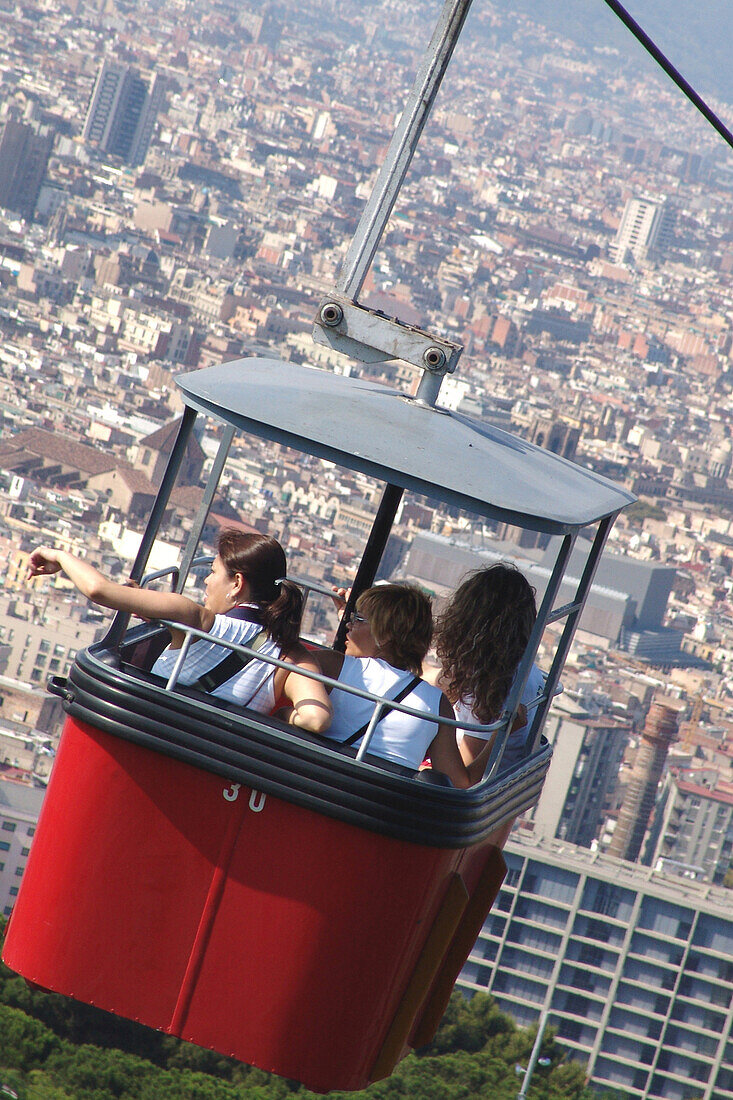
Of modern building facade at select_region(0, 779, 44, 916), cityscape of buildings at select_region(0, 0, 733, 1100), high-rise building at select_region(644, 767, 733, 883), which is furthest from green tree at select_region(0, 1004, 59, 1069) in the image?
high-rise building at select_region(644, 767, 733, 883)

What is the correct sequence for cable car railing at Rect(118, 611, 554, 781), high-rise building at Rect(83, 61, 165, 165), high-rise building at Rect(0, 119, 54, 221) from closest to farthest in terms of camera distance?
cable car railing at Rect(118, 611, 554, 781)
high-rise building at Rect(0, 119, 54, 221)
high-rise building at Rect(83, 61, 165, 165)

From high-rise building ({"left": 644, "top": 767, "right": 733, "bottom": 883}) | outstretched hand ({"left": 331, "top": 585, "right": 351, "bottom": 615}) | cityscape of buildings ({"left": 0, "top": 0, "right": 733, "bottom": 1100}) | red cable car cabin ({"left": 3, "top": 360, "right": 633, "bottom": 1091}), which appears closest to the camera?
→ red cable car cabin ({"left": 3, "top": 360, "right": 633, "bottom": 1091})

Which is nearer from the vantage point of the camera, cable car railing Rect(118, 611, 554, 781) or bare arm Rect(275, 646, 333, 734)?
cable car railing Rect(118, 611, 554, 781)

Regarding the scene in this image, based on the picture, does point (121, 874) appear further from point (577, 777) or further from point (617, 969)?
point (577, 777)

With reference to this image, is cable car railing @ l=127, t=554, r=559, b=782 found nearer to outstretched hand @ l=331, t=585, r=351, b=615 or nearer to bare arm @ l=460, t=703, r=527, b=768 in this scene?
bare arm @ l=460, t=703, r=527, b=768

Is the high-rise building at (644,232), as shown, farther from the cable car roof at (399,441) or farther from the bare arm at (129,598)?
the bare arm at (129,598)

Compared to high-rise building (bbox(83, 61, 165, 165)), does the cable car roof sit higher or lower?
lower
